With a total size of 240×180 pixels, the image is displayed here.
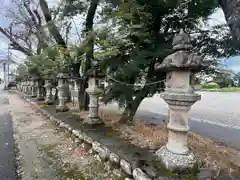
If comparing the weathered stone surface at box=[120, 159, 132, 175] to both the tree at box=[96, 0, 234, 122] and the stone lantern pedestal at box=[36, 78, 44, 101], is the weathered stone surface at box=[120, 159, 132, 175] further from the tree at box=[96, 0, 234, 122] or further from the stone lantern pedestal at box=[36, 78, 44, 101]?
the stone lantern pedestal at box=[36, 78, 44, 101]

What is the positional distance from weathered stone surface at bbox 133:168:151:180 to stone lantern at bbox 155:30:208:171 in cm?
29

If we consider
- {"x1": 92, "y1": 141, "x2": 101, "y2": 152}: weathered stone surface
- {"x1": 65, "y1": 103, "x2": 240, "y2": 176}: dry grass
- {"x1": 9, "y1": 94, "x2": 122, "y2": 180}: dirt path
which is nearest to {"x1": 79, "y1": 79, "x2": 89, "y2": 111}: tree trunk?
{"x1": 9, "y1": 94, "x2": 122, "y2": 180}: dirt path

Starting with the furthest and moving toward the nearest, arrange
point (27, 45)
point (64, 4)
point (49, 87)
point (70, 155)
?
1. point (27, 45)
2. point (49, 87)
3. point (64, 4)
4. point (70, 155)

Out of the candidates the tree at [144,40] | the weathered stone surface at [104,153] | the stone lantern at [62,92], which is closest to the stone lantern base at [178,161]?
the weathered stone surface at [104,153]

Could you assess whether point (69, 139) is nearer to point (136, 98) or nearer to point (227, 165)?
point (136, 98)

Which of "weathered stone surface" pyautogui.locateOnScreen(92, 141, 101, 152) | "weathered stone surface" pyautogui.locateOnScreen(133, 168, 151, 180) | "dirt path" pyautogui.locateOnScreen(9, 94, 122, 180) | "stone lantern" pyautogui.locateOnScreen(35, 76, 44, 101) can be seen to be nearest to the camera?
"weathered stone surface" pyautogui.locateOnScreen(133, 168, 151, 180)

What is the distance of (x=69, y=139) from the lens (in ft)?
12.9

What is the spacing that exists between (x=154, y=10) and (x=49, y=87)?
18.9 feet

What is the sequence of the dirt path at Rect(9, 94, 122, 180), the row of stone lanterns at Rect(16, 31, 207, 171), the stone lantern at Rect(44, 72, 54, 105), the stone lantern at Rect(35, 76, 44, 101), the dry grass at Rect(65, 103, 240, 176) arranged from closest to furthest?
the row of stone lanterns at Rect(16, 31, 207, 171)
the dry grass at Rect(65, 103, 240, 176)
the dirt path at Rect(9, 94, 122, 180)
the stone lantern at Rect(44, 72, 54, 105)
the stone lantern at Rect(35, 76, 44, 101)

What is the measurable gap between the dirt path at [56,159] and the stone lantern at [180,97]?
680 millimetres

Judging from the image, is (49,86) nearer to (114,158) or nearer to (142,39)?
(142,39)

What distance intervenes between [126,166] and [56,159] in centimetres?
118

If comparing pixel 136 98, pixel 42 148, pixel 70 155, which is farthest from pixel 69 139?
pixel 136 98

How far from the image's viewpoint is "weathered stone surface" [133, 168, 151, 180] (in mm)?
2029
